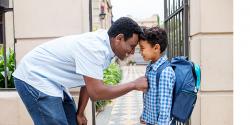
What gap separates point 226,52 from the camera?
3826 mm

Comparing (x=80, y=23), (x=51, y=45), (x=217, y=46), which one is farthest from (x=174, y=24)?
(x=51, y=45)

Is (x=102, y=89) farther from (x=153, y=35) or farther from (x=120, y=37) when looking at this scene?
(x=153, y=35)

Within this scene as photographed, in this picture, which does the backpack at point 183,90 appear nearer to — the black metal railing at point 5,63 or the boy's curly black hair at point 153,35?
the boy's curly black hair at point 153,35

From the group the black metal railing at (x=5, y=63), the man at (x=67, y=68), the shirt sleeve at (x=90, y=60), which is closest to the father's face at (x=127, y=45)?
the man at (x=67, y=68)

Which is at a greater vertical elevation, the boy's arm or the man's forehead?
the man's forehead

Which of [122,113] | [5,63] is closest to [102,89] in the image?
[5,63]

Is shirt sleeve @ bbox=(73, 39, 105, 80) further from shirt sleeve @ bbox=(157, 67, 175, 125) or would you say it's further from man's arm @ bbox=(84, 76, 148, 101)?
shirt sleeve @ bbox=(157, 67, 175, 125)

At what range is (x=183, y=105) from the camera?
288cm

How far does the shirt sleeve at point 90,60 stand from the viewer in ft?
8.81

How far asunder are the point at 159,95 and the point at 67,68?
77 centimetres

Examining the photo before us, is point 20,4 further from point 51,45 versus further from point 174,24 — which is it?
point 174,24

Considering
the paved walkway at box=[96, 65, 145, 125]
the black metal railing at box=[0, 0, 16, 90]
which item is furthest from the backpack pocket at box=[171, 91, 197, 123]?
the paved walkway at box=[96, 65, 145, 125]

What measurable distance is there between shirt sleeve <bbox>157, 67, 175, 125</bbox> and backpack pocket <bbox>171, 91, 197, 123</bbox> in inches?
2.7

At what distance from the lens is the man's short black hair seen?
2.84 m
